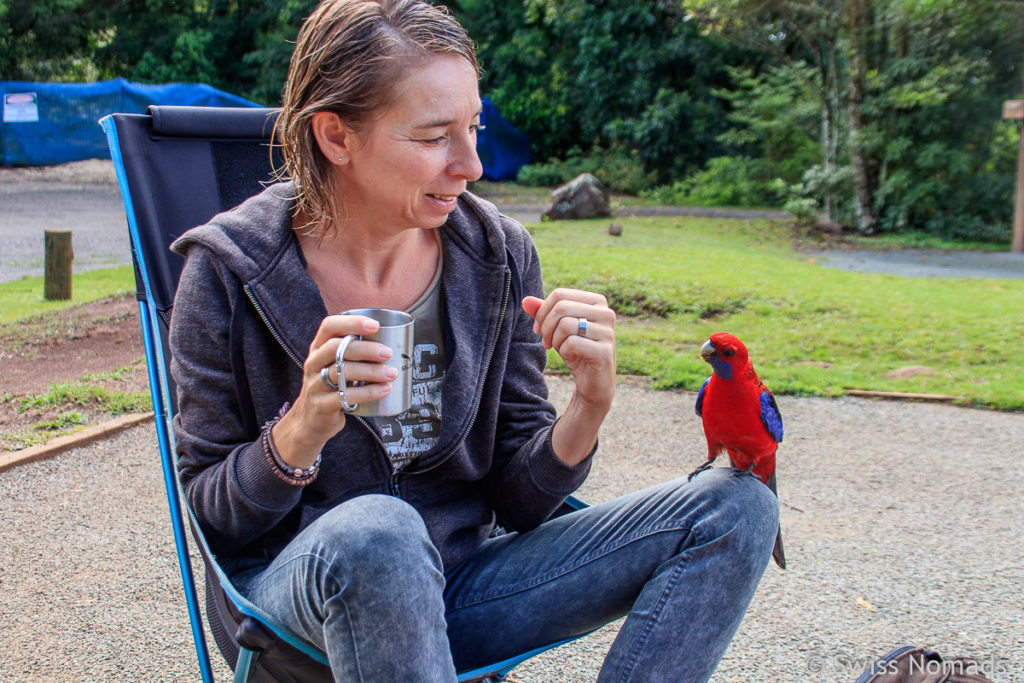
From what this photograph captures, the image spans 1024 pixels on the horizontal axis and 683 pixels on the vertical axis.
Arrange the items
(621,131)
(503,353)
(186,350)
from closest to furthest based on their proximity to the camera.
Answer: (186,350)
(503,353)
(621,131)

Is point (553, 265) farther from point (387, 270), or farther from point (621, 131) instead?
point (621, 131)

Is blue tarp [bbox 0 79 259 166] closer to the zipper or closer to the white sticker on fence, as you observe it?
the white sticker on fence

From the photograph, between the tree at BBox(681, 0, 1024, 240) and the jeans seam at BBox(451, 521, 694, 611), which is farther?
the tree at BBox(681, 0, 1024, 240)

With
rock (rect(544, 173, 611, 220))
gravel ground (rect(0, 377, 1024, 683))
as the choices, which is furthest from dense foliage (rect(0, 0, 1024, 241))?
gravel ground (rect(0, 377, 1024, 683))

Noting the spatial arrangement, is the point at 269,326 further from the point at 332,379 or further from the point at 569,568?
the point at 569,568

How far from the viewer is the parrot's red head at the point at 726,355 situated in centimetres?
168

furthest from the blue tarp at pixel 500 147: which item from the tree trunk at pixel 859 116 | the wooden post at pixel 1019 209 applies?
the wooden post at pixel 1019 209

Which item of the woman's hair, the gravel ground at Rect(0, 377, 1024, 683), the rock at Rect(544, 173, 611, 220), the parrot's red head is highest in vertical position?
the woman's hair

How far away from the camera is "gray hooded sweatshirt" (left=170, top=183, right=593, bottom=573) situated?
1416mm

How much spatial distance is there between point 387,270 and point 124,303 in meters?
4.64

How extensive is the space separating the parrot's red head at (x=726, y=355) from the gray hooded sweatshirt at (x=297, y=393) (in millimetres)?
348

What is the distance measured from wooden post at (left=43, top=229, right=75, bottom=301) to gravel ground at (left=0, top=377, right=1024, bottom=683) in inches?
103

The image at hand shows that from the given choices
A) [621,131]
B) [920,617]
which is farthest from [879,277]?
[621,131]

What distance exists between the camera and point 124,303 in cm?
564
